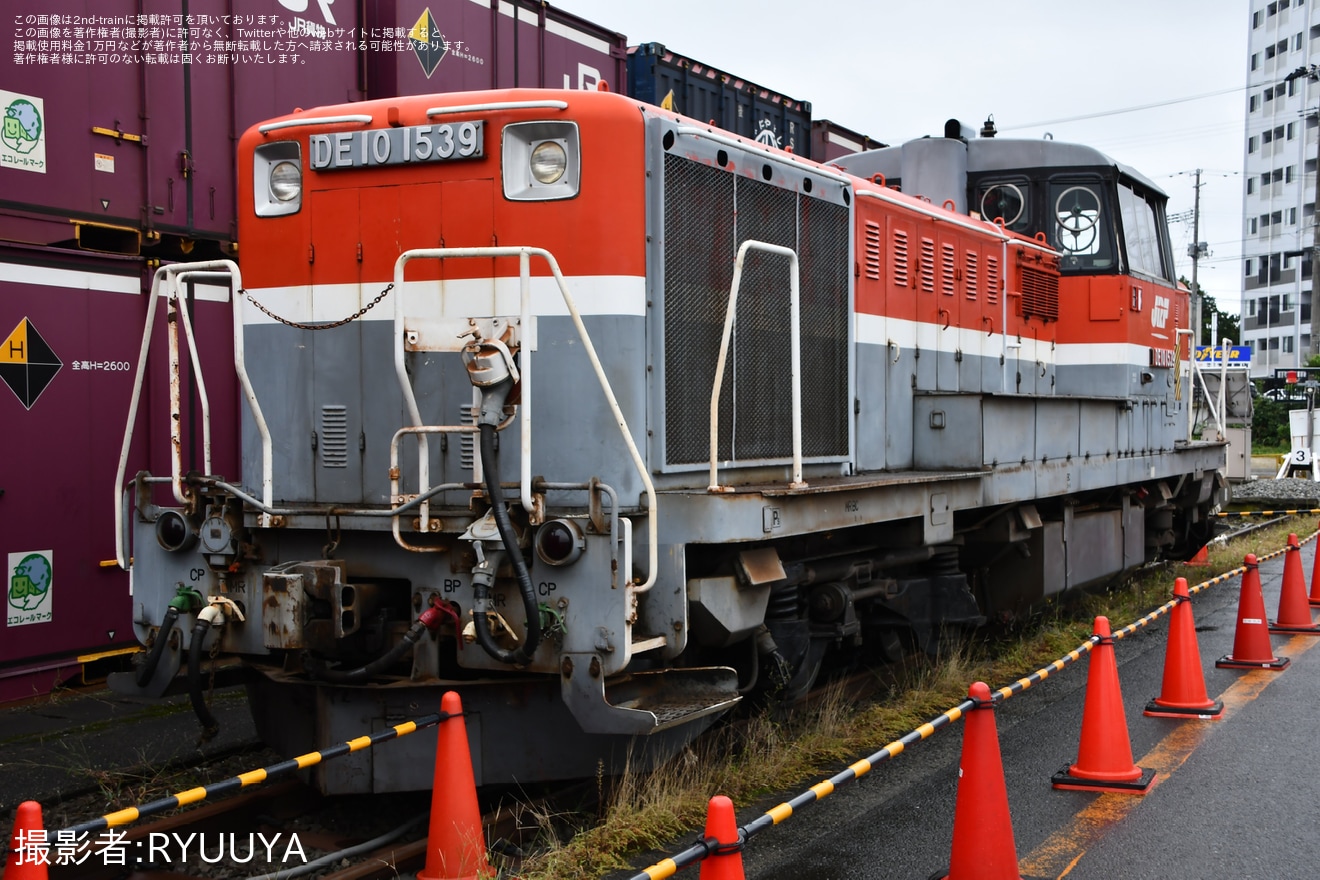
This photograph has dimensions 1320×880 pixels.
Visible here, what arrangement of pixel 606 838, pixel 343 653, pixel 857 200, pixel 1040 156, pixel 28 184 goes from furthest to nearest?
pixel 1040 156
pixel 28 184
pixel 857 200
pixel 343 653
pixel 606 838

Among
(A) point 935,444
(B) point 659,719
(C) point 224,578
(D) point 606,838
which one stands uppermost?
(A) point 935,444

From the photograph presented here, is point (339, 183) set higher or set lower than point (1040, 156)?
lower

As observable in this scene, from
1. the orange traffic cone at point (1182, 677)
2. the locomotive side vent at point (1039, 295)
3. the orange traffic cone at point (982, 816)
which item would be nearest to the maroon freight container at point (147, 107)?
the locomotive side vent at point (1039, 295)

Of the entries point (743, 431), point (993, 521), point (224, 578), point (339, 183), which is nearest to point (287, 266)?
point (339, 183)

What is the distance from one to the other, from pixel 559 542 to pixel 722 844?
1756 mm

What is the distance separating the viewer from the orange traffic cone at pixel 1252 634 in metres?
8.16

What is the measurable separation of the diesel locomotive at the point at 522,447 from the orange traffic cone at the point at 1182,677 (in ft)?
4.92

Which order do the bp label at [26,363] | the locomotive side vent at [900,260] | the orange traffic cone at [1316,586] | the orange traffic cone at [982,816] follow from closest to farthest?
the orange traffic cone at [982,816]
the bp label at [26,363]
the locomotive side vent at [900,260]
the orange traffic cone at [1316,586]

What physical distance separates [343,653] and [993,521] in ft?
15.0

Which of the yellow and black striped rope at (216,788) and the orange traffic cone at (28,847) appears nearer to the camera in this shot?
the orange traffic cone at (28,847)

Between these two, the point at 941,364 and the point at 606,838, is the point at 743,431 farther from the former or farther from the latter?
the point at 941,364

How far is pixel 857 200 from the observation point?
682 cm

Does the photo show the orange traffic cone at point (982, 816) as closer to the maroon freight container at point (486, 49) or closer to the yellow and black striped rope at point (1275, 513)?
the maroon freight container at point (486, 49)

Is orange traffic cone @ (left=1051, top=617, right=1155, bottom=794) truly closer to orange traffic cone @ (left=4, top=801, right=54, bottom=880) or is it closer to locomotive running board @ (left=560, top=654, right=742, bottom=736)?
locomotive running board @ (left=560, top=654, right=742, bottom=736)
